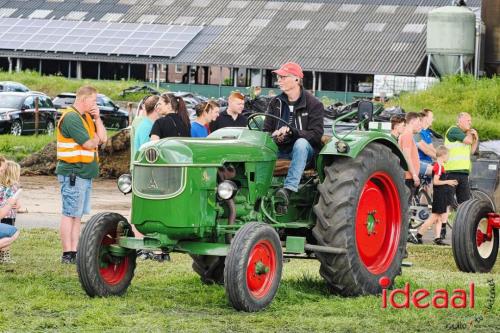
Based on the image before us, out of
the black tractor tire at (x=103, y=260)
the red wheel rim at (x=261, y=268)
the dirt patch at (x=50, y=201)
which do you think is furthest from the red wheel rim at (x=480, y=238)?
the dirt patch at (x=50, y=201)

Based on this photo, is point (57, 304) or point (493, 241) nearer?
point (57, 304)

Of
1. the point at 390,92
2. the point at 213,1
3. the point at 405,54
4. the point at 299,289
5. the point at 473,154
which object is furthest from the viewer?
the point at 213,1

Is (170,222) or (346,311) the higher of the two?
(170,222)

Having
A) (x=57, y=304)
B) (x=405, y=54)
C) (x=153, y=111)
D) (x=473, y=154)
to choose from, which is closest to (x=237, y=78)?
(x=405, y=54)

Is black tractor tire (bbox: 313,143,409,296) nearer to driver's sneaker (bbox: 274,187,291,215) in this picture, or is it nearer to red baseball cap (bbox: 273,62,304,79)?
driver's sneaker (bbox: 274,187,291,215)

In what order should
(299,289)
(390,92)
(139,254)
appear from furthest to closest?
(390,92) < (139,254) < (299,289)

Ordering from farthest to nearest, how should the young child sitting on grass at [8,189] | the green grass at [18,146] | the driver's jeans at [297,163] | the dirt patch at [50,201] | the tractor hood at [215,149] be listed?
the green grass at [18,146] → the dirt patch at [50,201] → the young child sitting on grass at [8,189] → the driver's jeans at [297,163] → the tractor hood at [215,149]

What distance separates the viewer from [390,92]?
62750 millimetres

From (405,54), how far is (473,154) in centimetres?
4708

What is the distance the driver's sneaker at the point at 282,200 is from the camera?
414 inches

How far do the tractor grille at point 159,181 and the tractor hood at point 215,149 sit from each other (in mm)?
58

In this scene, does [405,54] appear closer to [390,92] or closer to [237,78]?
[390,92]

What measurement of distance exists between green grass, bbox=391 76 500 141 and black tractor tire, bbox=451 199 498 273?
18.3 meters

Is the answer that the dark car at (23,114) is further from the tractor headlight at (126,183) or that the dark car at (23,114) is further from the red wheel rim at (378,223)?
the tractor headlight at (126,183)
